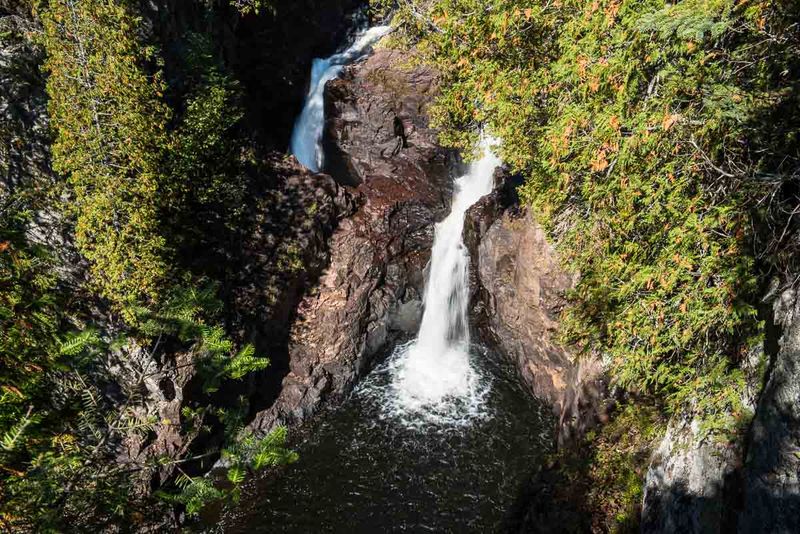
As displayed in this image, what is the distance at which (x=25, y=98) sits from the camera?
30.4 ft

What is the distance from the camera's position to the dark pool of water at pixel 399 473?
11.9 meters

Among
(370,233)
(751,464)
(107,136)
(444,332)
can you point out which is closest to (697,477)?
(751,464)

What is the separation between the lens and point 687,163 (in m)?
5.21

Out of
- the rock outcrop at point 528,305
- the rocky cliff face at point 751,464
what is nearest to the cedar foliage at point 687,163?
the rocky cliff face at point 751,464

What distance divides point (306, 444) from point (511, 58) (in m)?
13.0

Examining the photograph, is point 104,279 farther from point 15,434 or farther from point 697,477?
point 697,477

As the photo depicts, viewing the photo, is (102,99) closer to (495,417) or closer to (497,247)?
(497,247)

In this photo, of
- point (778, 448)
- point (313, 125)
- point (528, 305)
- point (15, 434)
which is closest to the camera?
point (15, 434)

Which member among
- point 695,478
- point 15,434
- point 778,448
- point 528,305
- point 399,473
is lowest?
point 15,434

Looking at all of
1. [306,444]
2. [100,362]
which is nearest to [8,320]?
[100,362]

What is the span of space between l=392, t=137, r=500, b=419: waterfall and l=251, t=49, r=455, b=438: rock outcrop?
2.15ft

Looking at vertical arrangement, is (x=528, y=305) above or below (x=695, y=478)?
above

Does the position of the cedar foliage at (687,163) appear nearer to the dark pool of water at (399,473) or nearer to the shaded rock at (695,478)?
the shaded rock at (695,478)

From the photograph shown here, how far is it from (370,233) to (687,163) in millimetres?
14293
